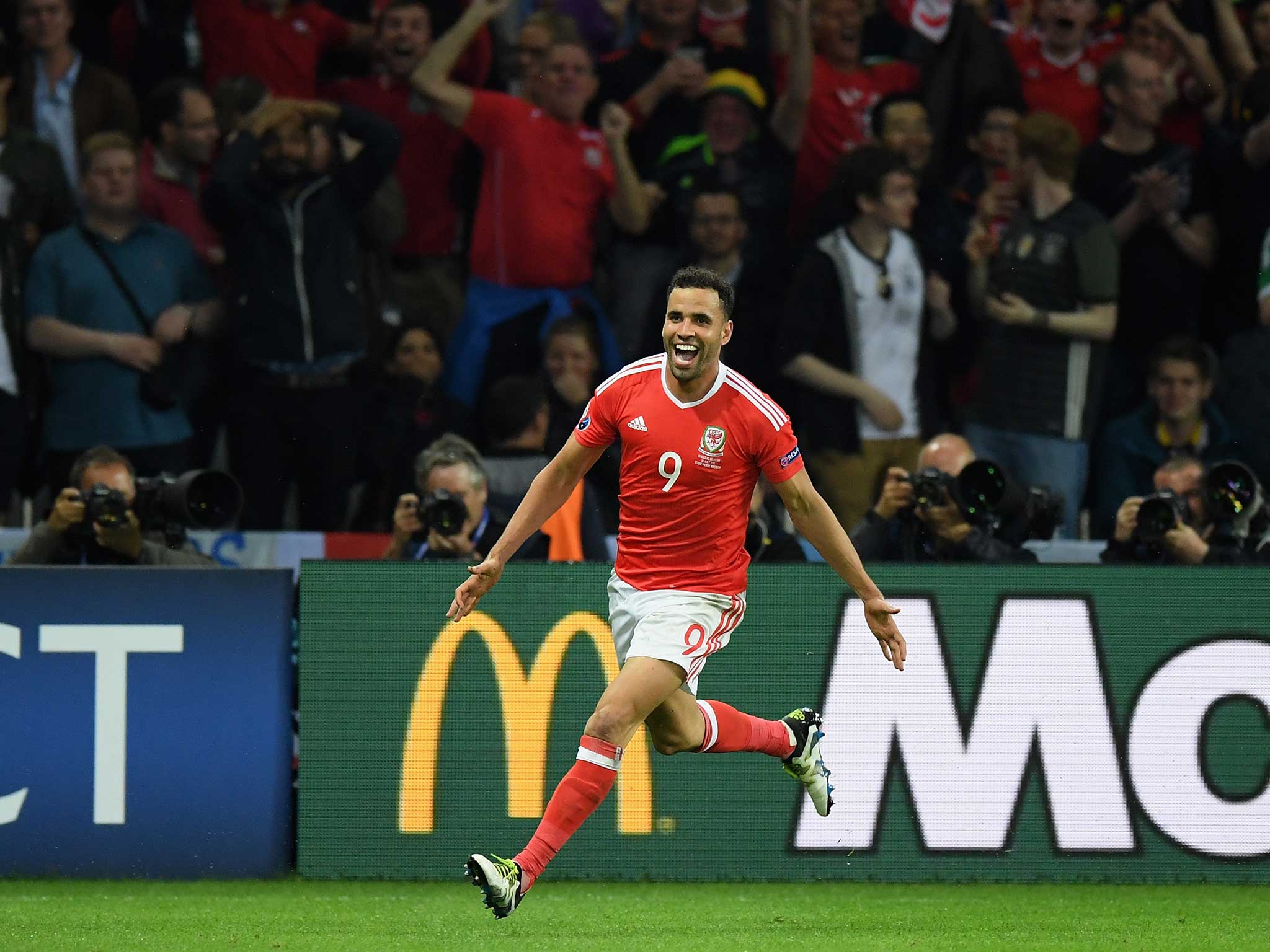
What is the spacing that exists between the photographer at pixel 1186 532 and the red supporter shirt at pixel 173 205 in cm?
508

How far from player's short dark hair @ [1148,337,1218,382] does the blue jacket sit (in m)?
0.20

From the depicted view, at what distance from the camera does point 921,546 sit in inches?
331

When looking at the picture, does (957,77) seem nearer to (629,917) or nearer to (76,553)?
(76,553)

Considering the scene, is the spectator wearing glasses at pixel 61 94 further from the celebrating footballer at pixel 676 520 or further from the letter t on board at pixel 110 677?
the celebrating footballer at pixel 676 520

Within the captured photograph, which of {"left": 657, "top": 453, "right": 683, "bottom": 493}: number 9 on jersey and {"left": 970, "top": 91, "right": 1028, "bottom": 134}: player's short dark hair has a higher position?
{"left": 970, "top": 91, "right": 1028, "bottom": 134}: player's short dark hair

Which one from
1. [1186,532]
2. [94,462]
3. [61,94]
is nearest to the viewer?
[1186,532]

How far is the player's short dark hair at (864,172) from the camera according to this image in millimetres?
9922

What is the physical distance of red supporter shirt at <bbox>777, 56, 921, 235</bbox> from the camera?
1045cm

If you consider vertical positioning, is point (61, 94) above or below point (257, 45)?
below

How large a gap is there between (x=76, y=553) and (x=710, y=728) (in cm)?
326

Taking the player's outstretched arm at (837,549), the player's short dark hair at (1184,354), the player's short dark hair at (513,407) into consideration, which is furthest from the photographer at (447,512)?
the player's short dark hair at (1184,354)

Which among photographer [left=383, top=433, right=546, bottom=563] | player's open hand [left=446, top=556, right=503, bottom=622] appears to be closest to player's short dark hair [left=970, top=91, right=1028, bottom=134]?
photographer [left=383, top=433, right=546, bottom=563]

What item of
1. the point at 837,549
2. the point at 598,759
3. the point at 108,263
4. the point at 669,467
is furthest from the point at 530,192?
the point at 598,759

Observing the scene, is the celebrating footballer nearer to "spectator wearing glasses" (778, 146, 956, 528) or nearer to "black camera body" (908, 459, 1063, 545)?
"black camera body" (908, 459, 1063, 545)
